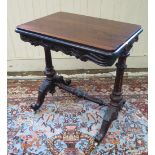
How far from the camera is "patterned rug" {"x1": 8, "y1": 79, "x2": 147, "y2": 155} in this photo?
1609mm

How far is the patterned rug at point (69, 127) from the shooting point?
1.61 meters

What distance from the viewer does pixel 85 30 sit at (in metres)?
1.49

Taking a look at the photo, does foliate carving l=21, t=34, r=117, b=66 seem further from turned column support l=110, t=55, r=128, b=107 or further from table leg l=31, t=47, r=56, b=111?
table leg l=31, t=47, r=56, b=111

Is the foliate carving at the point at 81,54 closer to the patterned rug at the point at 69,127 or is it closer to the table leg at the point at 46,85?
the table leg at the point at 46,85

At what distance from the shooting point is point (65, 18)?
5.59 ft

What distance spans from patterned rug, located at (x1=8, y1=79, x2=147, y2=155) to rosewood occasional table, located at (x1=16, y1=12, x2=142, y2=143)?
11 centimetres

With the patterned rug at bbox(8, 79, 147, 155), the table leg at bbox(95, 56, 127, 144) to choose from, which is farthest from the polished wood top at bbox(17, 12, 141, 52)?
the patterned rug at bbox(8, 79, 147, 155)

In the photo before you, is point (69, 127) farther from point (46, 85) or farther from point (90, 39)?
point (90, 39)

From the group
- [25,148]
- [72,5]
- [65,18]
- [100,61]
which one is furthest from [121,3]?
[25,148]

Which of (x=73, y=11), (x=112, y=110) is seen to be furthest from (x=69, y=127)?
(x=73, y=11)

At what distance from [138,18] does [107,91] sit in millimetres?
762

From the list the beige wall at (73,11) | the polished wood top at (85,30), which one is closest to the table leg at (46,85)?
the polished wood top at (85,30)

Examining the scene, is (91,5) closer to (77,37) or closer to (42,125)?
(77,37)

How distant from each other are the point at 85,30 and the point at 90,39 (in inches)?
6.3
